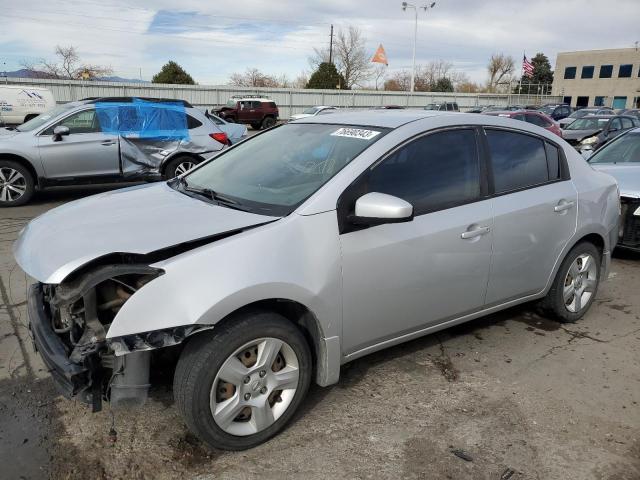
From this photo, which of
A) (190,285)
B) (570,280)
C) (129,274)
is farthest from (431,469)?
(570,280)

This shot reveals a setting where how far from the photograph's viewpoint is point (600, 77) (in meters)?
67.2

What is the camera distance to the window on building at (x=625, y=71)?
64.2m

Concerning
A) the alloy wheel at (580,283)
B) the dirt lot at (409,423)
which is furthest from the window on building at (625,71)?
the dirt lot at (409,423)

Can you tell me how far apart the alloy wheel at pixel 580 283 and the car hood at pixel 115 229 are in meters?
2.80

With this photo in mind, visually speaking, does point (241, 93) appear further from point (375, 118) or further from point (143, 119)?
point (375, 118)

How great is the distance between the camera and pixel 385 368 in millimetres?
3586

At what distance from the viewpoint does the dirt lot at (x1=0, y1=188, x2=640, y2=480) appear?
8.55 feet

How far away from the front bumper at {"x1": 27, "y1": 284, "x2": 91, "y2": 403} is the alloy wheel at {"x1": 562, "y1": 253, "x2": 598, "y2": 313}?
3551 millimetres

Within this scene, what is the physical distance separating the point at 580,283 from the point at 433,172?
200 centimetres

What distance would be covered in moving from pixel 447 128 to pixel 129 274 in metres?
2.15

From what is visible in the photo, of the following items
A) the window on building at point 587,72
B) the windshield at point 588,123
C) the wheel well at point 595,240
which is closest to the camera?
the wheel well at point 595,240

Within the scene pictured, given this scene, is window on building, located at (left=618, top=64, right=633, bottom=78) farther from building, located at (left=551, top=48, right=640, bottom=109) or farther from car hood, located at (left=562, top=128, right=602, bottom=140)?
car hood, located at (left=562, top=128, right=602, bottom=140)

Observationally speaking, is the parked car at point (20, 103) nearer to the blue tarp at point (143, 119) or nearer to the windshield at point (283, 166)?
the blue tarp at point (143, 119)

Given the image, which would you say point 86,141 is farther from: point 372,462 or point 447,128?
point 372,462
